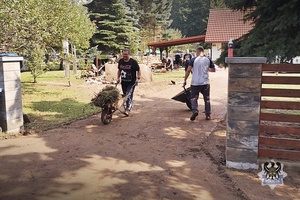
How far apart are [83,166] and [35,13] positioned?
21.2ft

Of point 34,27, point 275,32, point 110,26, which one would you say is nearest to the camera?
point 275,32

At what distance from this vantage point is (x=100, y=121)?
7.45m

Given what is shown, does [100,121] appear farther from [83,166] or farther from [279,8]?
[279,8]

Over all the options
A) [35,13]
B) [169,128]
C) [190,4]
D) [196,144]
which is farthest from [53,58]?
[190,4]

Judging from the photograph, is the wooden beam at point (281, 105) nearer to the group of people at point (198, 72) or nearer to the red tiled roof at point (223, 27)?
the group of people at point (198, 72)

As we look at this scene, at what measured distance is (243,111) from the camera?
423 centimetres

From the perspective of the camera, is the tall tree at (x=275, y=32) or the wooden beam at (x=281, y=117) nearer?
the wooden beam at (x=281, y=117)

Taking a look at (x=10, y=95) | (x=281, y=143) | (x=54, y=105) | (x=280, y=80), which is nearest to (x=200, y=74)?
(x=280, y=80)

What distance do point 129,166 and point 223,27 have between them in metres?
26.7

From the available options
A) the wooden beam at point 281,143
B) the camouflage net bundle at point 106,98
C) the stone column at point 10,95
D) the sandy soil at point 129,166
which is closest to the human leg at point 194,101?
the sandy soil at point 129,166

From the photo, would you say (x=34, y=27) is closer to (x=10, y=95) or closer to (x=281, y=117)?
(x=10, y=95)
